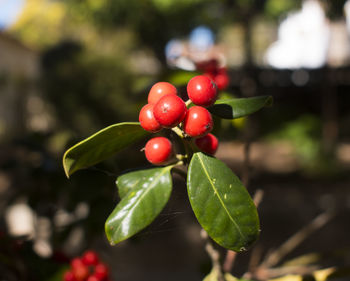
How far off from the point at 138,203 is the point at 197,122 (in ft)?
0.43

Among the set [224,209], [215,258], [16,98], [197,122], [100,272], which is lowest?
[16,98]

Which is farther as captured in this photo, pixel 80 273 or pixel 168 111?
pixel 80 273

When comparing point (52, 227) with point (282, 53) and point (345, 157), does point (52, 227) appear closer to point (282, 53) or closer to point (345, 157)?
point (345, 157)

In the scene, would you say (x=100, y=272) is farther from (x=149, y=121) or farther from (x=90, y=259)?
(x=149, y=121)

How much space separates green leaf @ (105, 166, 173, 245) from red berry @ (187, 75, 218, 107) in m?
0.11

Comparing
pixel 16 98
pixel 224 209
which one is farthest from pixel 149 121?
pixel 16 98

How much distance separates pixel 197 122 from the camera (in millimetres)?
469

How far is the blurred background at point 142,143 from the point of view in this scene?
3.08 feet

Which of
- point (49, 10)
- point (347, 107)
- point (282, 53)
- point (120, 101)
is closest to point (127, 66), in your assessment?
point (120, 101)

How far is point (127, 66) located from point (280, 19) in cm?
409

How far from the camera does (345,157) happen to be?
23.6 ft

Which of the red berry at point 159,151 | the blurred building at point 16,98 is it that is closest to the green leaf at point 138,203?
the red berry at point 159,151

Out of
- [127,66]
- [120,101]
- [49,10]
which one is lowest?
[120,101]

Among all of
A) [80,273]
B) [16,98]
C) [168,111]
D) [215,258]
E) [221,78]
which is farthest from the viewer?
[16,98]
